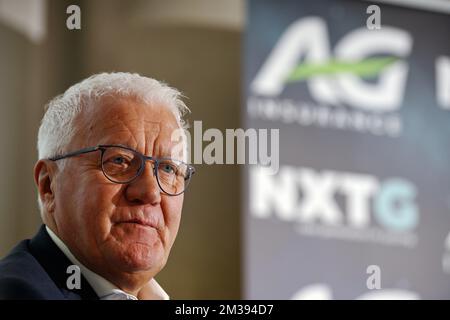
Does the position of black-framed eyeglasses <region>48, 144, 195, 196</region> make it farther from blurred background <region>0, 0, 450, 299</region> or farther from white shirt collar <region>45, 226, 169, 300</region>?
blurred background <region>0, 0, 450, 299</region>

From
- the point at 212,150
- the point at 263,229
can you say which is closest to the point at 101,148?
the point at 212,150

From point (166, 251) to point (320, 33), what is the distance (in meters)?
1.83

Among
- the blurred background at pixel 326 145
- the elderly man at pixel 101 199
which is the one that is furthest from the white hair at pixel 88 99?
the blurred background at pixel 326 145

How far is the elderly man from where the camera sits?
4.56ft

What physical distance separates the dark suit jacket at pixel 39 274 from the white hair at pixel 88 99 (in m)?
0.09

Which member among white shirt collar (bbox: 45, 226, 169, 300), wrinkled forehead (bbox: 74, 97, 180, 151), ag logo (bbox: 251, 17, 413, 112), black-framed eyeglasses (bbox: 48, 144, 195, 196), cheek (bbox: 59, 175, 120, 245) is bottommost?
white shirt collar (bbox: 45, 226, 169, 300)

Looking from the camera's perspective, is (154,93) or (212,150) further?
(212,150)

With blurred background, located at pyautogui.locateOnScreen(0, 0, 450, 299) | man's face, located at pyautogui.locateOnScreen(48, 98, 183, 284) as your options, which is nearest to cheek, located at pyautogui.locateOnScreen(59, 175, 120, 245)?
man's face, located at pyautogui.locateOnScreen(48, 98, 183, 284)

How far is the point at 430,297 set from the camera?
2963 mm

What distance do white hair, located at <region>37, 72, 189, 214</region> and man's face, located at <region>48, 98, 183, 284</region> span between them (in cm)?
1

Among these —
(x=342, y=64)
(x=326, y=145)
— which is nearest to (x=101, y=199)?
(x=326, y=145)

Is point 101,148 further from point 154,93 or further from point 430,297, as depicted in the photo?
point 430,297

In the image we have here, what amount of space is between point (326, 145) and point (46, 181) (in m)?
1.74

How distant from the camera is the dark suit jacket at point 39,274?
1.38 meters
